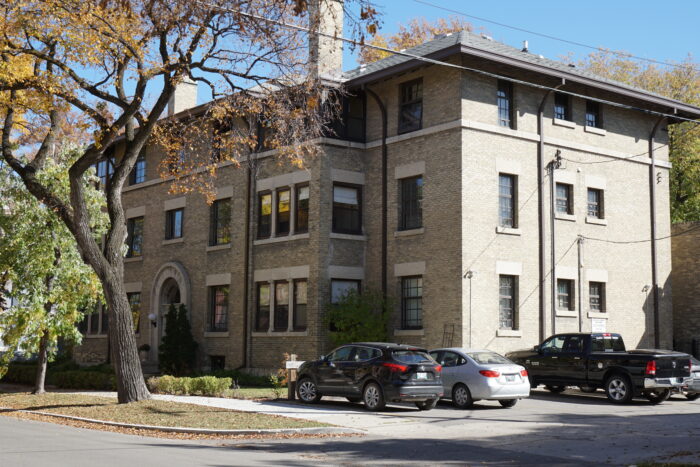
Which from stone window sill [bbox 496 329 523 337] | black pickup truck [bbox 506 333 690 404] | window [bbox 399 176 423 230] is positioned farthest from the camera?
window [bbox 399 176 423 230]

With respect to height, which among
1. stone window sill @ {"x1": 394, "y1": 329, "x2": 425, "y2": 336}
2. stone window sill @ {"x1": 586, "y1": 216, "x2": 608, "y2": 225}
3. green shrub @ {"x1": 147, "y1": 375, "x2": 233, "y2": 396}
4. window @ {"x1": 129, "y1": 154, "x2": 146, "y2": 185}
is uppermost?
window @ {"x1": 129, "y1": 154, "x2": 146, "y2": 185}

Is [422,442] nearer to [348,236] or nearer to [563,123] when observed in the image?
[348,236]

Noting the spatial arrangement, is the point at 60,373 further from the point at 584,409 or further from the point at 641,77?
the point at 641,77

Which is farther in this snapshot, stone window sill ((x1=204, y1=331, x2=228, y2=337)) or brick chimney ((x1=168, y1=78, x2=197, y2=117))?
brick chimney ((x1=168, y1=78, x2=197, y2=117))

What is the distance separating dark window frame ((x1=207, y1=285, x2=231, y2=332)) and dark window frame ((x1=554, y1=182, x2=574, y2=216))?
12553mm

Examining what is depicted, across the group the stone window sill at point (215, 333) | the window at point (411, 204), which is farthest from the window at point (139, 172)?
the window at point (411, 204)

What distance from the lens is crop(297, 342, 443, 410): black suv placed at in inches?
738

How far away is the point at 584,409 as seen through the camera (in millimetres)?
19906

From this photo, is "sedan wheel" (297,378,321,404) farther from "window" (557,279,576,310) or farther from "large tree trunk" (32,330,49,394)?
"window" (557,279,576,310)

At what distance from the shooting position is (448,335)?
81.3 ft

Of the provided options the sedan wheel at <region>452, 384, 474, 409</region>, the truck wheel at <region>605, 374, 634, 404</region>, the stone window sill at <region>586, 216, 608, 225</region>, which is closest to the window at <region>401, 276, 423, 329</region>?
the sedan wheel at <region>452, 384, 474, 409</region>

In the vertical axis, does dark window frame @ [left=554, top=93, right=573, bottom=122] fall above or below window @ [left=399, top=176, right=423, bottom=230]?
above

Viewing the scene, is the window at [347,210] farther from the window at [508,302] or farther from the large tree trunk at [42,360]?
the large tree trunk at [42,360]

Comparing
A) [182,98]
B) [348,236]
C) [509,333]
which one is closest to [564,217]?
[509,333]
